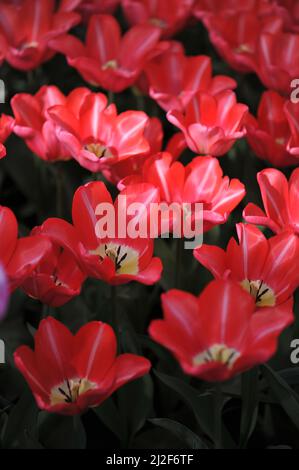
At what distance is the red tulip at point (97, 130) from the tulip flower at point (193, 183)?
0.23 feet

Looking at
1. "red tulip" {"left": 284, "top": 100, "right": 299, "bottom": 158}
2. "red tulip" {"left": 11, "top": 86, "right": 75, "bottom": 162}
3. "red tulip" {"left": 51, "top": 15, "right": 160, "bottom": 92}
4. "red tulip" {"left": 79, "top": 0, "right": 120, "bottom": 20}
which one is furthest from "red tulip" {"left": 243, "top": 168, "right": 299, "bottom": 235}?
"red tulip" {"left": 79, "top": 0, "right": 120, "bottom": 20}

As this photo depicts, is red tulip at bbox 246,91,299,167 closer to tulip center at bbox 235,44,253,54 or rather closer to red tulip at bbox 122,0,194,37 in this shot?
tulip center at bbox 235,44,253,54

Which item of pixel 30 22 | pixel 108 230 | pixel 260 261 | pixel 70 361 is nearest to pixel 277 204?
pixel 260 261

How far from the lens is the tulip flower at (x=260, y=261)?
2.90ft

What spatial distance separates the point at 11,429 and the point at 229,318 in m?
0.30

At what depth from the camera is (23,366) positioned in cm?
81

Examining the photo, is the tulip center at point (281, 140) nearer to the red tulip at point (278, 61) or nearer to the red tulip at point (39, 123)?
the red tulip at point (278, 61)

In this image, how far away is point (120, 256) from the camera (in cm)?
94

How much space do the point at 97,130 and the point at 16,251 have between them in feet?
1.11

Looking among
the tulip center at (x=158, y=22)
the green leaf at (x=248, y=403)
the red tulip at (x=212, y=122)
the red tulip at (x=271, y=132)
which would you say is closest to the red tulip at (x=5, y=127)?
the red tulip at (x=212, y=122)

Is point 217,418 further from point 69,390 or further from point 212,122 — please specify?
point 212,122

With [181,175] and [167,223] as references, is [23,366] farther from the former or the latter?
[181,175]

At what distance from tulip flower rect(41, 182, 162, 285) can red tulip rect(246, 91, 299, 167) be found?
0.26 m

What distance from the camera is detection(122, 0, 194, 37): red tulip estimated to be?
1.54 metres
